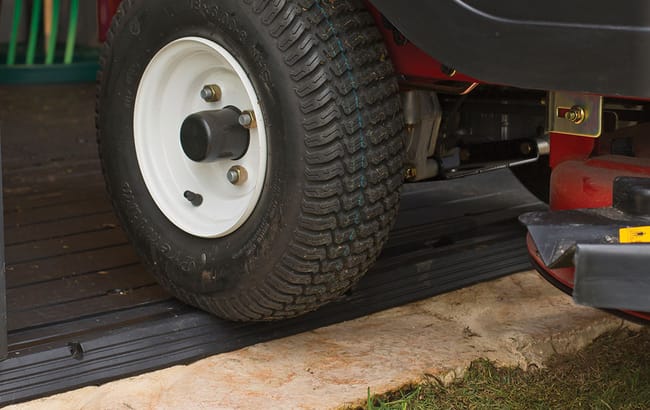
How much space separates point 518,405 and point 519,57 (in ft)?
2.92

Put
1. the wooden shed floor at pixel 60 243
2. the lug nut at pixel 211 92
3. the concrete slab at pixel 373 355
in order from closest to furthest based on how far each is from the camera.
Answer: the concrete slab at pixel 373 355
the lug nut at pixel 211 92
the wooden shed floor at pixel 60 243

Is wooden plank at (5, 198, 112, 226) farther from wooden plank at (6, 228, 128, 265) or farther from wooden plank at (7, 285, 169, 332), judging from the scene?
wooden plank at (7, 285, 169, 332)

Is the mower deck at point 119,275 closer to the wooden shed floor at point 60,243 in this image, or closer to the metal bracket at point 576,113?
the wooden shed floor at point 60,243

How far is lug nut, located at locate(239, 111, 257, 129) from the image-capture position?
2.41 metres

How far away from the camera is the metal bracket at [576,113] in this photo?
6.54 feet

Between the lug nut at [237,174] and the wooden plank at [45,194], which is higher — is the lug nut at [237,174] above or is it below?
above

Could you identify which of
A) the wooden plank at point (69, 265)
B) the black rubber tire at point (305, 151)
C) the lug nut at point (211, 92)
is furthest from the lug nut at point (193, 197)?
the wooden plank at point (69, 265)

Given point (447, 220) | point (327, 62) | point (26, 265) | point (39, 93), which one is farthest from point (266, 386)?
point (39, 93)

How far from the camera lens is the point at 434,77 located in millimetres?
2270

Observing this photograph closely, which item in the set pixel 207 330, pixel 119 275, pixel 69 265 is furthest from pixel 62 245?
pixel 207 330

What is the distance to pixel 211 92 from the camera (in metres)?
2.51

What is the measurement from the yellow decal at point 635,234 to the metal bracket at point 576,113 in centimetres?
25

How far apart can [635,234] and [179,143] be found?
1.28 metres

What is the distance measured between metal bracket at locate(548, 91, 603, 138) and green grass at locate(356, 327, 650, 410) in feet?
2.22
